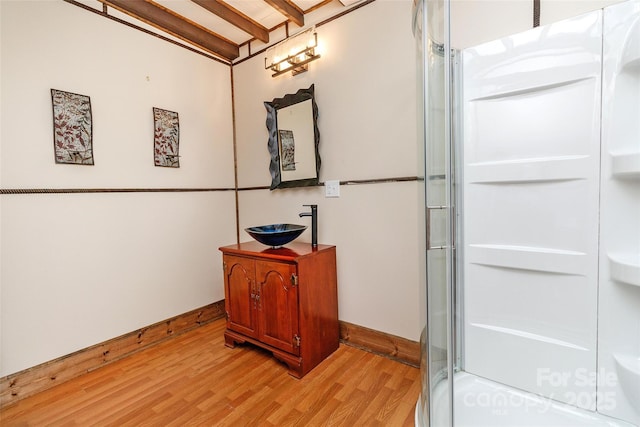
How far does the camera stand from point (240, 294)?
6.82ft

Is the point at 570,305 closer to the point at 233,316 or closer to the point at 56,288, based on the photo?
the point at 233,316

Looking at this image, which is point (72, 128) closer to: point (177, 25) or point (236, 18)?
point (177, 25)

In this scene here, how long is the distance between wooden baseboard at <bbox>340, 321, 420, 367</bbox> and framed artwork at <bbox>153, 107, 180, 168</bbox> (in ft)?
6.08

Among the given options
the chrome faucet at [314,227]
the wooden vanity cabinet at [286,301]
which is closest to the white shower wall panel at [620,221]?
the wooden vanity cabinet at [286,301]

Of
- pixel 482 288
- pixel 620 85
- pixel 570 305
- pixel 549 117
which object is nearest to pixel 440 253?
pixel 482 288

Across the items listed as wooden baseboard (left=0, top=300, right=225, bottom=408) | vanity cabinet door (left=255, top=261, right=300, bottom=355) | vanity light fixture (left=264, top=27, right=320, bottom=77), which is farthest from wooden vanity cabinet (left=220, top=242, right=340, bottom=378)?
vanity light fixture (left=264, top=27, right=320, bottom=77)

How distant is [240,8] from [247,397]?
260 centimetres

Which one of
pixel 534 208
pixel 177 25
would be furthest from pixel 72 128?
pixel 534 208

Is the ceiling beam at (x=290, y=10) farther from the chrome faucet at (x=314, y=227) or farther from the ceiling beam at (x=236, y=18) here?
the chrome faucet at (x=314, y=227)

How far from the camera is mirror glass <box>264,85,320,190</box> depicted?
2172 millimetres

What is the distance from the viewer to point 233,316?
2139 millimetres

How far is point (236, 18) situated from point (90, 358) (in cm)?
260

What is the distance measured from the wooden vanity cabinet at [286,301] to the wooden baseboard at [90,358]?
492 mm

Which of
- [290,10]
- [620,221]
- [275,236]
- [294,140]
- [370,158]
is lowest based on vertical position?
[275,236]
